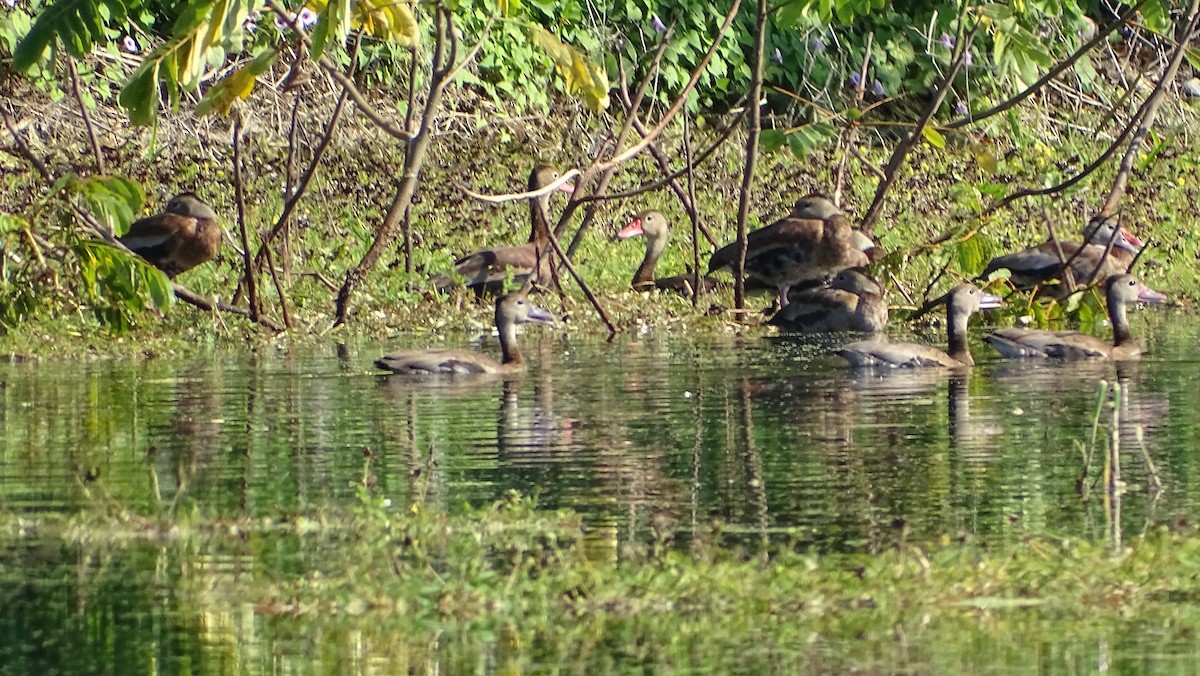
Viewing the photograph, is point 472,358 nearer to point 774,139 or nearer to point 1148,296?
point 774,139

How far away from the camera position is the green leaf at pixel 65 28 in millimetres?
11781

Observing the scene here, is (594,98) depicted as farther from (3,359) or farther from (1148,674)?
(1148,674)

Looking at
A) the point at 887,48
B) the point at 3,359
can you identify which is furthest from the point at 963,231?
the point at 887,48

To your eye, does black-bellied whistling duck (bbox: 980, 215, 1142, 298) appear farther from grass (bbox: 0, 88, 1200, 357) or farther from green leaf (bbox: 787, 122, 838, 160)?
green leaf (bbox: 787, 122, 838, 160)

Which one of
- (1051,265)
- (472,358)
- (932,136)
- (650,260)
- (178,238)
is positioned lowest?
(472,358)

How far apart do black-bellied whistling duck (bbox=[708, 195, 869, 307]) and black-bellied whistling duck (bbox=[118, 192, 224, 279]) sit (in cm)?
372

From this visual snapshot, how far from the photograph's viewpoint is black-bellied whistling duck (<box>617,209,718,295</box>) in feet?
60.3

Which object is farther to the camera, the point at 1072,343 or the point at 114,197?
the point at 1072,343

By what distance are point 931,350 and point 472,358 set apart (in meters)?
2.73

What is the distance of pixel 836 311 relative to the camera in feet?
54.7

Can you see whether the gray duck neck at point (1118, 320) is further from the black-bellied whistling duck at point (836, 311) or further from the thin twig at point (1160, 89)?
the black-bellied whistling duck at point (836, 311)

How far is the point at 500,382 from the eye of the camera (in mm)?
13664

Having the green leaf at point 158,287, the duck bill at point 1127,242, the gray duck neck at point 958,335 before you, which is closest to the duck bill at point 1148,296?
the gray duck neck at point 958,335

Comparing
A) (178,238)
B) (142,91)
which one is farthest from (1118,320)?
(178,238)
